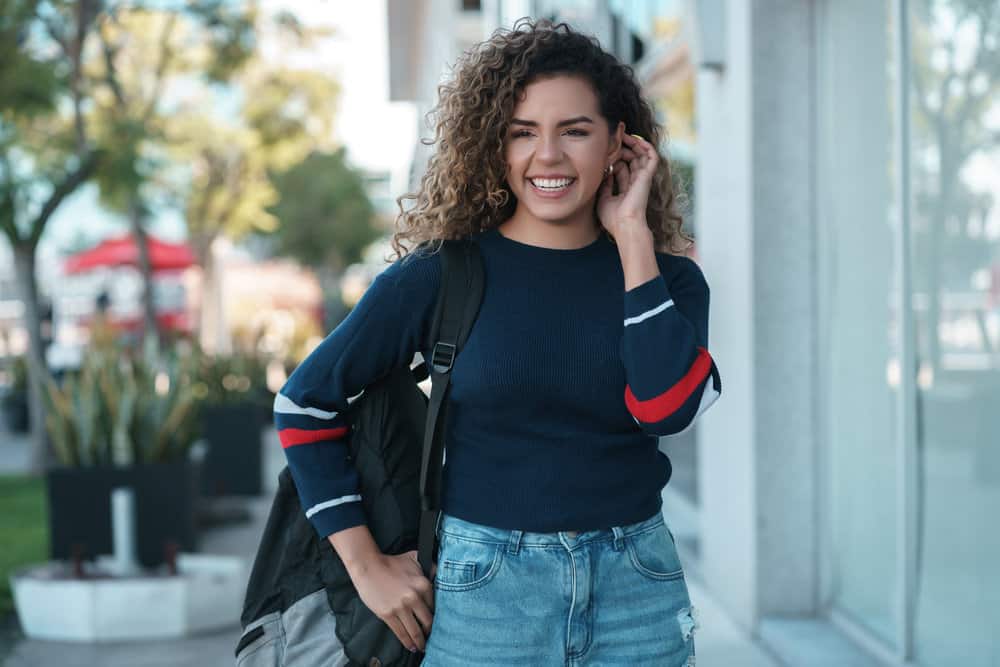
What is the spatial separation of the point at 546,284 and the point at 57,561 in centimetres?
487

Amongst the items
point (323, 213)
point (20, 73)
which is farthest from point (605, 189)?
point (323, 213)

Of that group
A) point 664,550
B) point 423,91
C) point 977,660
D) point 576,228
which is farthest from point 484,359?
point 423,91

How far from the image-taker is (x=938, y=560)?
12.4 feet

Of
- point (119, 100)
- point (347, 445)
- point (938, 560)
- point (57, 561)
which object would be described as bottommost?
point (57, 561)

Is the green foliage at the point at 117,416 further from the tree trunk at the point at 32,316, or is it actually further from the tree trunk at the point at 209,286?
the tree trunk at the point at 209,286

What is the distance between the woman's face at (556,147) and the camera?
1946 mm

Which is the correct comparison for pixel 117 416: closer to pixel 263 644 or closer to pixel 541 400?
pixel 263 644

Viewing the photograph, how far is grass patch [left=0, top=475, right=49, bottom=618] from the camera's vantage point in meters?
6.96

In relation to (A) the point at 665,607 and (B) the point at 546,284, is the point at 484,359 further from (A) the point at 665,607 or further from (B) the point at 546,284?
(A) the point at 665,607

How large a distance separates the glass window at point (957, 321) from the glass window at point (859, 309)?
23 centimetres

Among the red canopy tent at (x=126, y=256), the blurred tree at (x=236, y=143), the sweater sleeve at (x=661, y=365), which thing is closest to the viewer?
the sweater sleeve at (x=661, y=365)

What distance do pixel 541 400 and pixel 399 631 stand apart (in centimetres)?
44

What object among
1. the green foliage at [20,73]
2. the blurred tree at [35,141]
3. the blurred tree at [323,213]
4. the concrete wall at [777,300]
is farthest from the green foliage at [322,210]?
the concrete wall at [777,300]

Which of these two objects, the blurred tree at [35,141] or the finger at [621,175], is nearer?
the finger at [621,175]
